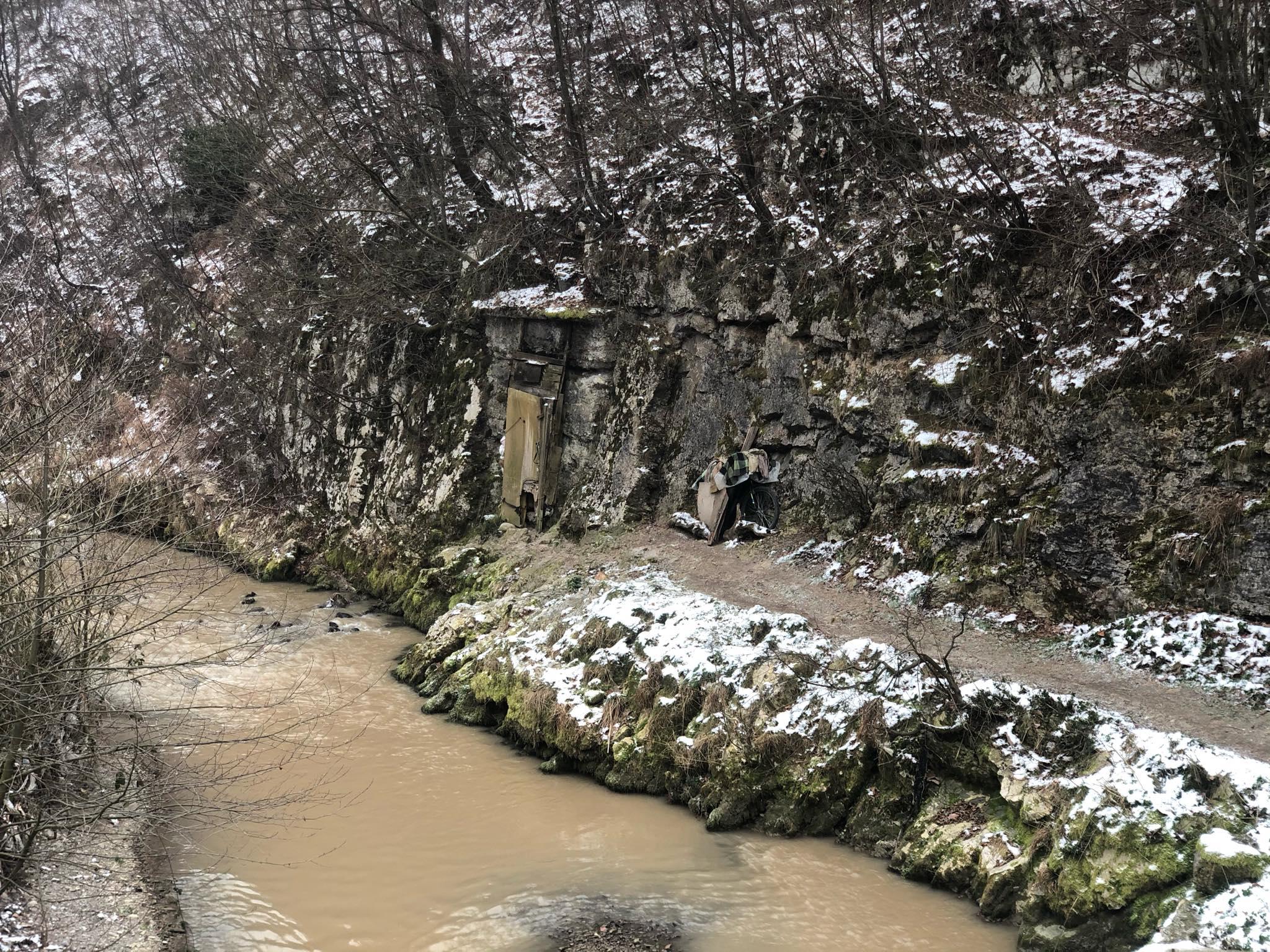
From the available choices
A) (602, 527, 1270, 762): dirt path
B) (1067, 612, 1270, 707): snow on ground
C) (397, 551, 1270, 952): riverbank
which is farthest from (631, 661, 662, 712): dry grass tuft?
(1067, 612, 1270, 707): snow on ground

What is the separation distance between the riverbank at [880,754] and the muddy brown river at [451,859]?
325 mm

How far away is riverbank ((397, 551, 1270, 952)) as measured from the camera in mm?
6605

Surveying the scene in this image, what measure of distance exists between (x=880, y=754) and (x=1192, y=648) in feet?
9.52

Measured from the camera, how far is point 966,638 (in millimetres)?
9703

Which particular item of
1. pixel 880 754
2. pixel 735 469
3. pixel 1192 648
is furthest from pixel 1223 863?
pixel 735 469

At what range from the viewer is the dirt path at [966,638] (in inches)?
298

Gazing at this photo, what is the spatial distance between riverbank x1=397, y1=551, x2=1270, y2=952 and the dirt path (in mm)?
305

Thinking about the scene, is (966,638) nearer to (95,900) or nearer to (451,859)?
(451,859)

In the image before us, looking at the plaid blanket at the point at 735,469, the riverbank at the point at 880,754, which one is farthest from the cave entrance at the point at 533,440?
the plaid blanket at the point at 735,469

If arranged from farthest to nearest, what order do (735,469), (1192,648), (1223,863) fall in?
(735,469) → (1192,648) → (1223,863)

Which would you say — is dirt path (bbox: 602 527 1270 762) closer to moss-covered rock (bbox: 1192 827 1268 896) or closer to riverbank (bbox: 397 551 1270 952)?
riverbank (bbox: 397 551 1270 952)

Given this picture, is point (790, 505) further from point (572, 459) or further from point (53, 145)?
point (53, 145)

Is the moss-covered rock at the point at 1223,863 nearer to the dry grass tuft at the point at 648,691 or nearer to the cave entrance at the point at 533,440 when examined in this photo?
the dry grass tuft at the point at 648,691

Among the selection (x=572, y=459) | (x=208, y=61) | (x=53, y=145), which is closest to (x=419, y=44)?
(x=572, y=459)
